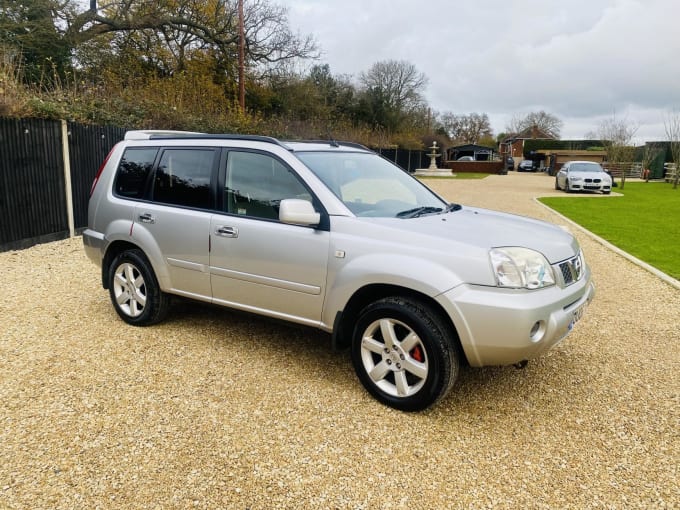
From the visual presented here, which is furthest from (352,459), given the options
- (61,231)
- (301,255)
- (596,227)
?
(596,227)

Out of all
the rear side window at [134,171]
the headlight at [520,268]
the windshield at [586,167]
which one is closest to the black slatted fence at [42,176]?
the rear side window at [134,171]

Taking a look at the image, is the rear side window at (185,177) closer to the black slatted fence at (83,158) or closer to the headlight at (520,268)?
the headlight at (520,268)

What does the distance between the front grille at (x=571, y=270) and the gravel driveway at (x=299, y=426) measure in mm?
878

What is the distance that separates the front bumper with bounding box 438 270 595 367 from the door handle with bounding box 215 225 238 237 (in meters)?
1.76

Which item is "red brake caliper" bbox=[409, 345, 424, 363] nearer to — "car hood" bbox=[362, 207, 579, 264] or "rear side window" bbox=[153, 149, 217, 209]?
"car hood" bbox=[362, 207, 579, 264]

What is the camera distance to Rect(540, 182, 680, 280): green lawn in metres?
8.93

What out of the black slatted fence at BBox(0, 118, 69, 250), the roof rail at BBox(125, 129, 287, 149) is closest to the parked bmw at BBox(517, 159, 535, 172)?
the black slatted fence at BBox(0, 118, 69, 250)

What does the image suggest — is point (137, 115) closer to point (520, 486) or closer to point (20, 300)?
point (20, 300)

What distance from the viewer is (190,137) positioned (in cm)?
455

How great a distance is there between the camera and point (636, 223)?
514 inches

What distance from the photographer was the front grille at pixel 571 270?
11.0 ft

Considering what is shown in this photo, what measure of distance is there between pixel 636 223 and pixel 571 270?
11.5 meters

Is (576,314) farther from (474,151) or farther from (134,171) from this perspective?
(474,151)

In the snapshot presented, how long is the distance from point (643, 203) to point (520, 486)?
19.8m
